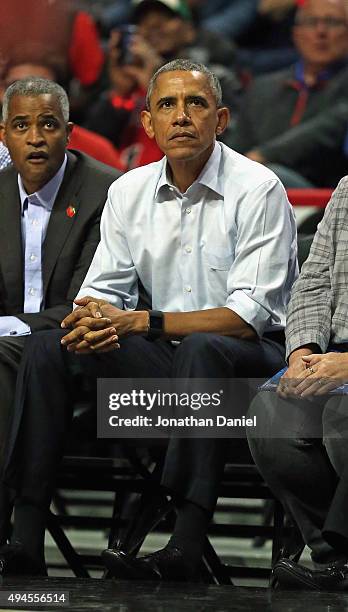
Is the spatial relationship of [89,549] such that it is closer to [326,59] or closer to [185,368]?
[185,368]

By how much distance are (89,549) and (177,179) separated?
1.34 m

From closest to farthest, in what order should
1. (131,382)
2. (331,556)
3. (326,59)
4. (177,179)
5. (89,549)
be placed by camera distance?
(331,556) < (131,382) < (177,179) < (89,549) < (326,59)

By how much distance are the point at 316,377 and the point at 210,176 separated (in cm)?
70

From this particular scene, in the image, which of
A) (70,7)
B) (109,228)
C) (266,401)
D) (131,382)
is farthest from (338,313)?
(70,7)

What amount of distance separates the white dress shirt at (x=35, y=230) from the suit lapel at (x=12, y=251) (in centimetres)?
2

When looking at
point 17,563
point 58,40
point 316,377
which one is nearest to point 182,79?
point 316,377

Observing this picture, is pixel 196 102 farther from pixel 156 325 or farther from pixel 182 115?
pixel 156 325

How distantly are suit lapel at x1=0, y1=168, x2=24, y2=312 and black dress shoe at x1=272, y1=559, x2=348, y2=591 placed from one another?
46.5 inches

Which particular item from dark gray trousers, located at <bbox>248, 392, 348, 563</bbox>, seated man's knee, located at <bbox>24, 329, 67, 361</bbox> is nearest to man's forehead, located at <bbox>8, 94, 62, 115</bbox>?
seated man's knee, located at <bbox>24, 329, 67, 361</bbox>

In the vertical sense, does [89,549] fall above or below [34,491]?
below

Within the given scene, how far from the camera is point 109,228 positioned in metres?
3.01

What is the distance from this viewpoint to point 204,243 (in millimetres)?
2889

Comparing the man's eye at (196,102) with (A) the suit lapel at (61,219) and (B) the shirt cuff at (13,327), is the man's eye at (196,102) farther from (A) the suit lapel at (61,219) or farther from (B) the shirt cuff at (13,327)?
(B) the shirt cuff at (13,327)

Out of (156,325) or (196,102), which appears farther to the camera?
(196,102)
